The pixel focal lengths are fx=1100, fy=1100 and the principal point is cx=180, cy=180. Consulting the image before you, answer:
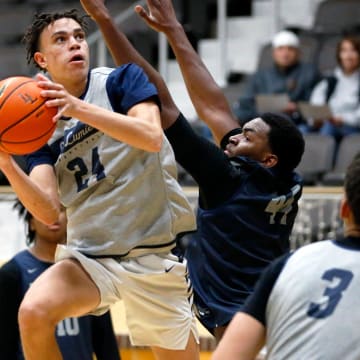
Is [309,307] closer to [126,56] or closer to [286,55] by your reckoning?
[126,56]

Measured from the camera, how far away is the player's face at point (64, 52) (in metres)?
4.10

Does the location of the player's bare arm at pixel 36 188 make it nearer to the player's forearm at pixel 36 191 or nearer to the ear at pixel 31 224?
the player's forearm at pixel 36 191

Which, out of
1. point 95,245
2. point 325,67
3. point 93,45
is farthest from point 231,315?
point 93,45

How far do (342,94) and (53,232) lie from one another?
4378 mm

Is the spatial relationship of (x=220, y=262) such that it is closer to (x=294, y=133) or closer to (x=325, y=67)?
(x=294, y=133)

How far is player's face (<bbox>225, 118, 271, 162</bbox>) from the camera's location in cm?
435

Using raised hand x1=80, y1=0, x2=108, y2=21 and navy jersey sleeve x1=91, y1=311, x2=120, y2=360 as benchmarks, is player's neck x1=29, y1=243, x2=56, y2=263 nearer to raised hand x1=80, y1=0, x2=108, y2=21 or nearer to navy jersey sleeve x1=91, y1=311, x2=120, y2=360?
navy jersey sleeve x1=91, y1=311, x2=120, y2=360

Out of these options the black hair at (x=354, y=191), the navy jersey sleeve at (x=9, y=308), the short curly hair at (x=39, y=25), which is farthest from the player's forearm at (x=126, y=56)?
the black hair at (x=354, y=191)

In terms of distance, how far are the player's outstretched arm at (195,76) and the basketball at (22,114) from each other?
0.99m

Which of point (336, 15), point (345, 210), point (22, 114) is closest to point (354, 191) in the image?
point (345, 210)

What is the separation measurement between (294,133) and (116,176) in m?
0.77

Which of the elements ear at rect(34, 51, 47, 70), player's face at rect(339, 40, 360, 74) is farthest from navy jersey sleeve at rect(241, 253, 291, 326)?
player's face at rect(339, 40, 360, 74)

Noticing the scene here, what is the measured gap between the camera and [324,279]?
8.86ft

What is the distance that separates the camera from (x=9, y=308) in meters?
4.79
